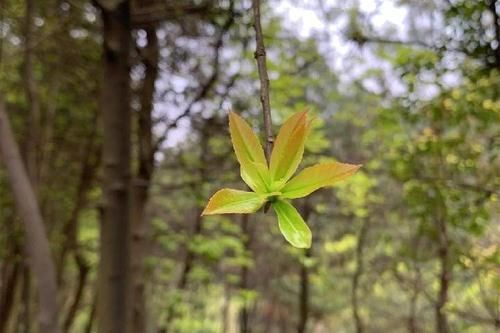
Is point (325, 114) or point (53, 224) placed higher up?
point (325, 114)

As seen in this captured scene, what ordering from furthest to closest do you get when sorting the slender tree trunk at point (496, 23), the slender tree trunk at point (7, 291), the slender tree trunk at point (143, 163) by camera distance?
the slender tree trunk at point (7, 291), the slender tree trunk at point (143, 163), the slender tree trunk at point (496, 23)

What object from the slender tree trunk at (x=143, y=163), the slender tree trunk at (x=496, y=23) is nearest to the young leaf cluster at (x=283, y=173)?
the slender tree trunk at (x=496, y=23)

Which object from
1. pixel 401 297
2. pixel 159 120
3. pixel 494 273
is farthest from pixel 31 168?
pixel 401 297

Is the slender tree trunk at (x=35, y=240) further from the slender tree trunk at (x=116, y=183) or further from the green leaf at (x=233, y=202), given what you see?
the green leaf at (x=233, y=202)

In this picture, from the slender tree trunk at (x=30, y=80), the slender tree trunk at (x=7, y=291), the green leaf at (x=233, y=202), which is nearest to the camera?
the green leaf at (x=233, y=202)

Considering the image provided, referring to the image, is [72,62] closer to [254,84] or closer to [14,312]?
[254,84]

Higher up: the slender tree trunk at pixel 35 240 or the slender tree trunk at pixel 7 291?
the slender tree trunk at pixel 35 240
